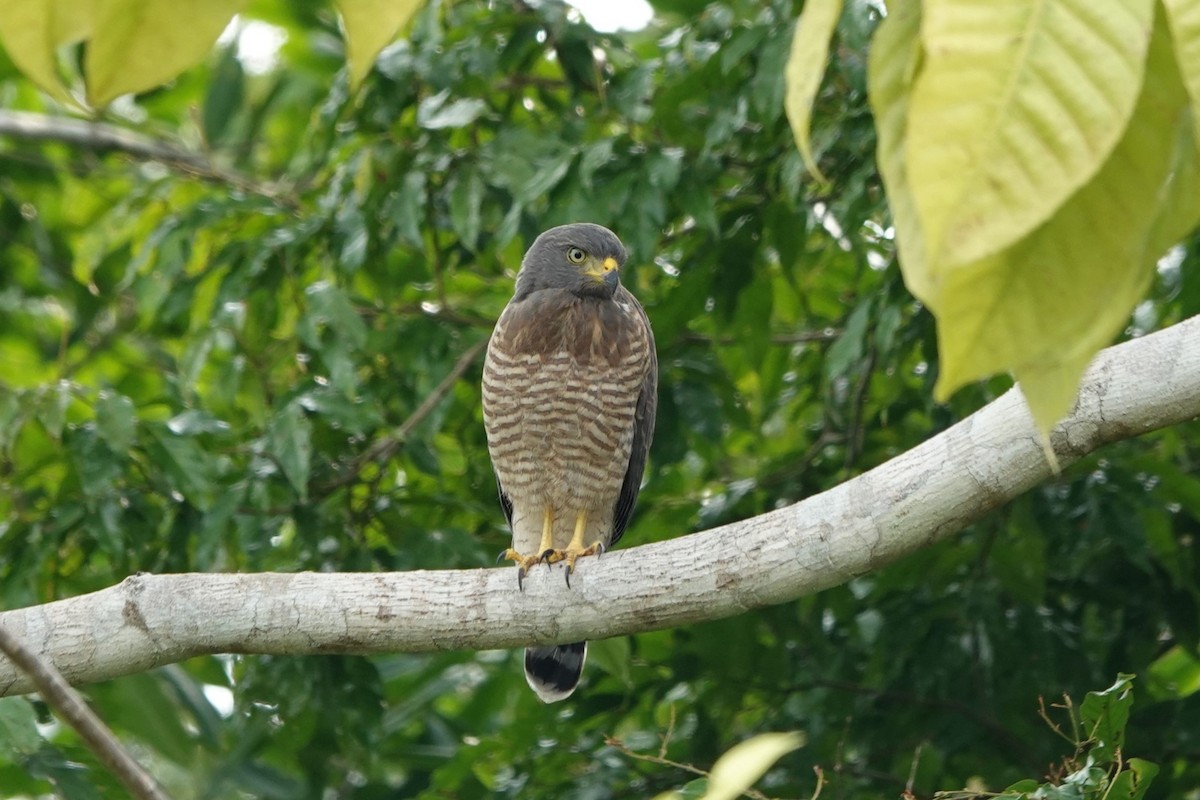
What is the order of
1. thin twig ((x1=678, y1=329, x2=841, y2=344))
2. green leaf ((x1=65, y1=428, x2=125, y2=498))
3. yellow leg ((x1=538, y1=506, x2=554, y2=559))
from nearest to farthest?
green leaf ((x1=65, y1=428, x2=125, y2=498))
yellow leg ((x1=538, y1=506, x2=554, y2=559))
thin twig ((x1=678, y1=329, x2=841, y2=344))

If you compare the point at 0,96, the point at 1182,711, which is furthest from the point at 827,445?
the point at 0,96

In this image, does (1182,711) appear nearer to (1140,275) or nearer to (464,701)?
(1140,275)

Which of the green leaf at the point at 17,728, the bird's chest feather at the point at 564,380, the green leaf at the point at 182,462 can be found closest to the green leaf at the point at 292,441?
the green leaf at the point at 182,462

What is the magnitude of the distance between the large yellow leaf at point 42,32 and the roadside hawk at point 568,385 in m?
3.70

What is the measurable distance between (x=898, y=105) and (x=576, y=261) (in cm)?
387

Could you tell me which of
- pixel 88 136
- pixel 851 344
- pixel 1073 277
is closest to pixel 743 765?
pixel 1073 277

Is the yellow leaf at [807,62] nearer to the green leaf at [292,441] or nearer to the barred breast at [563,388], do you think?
the green leaf at [292,441]

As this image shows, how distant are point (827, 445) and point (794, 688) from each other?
844 millimetres

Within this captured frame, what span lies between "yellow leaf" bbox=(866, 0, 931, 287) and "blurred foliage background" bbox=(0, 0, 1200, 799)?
9.60 feet

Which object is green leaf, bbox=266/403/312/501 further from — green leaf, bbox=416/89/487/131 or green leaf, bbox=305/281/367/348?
green leaf, bbox=416/89/487/131

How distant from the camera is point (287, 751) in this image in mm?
4676

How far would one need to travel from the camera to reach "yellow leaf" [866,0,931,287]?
696mm

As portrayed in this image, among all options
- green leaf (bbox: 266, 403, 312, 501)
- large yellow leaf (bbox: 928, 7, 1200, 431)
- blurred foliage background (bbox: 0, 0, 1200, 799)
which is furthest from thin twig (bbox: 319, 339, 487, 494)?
large yellow leaf (bbox: 928, 7, 1200, 431)

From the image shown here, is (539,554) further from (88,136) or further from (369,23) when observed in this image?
(88,136)
